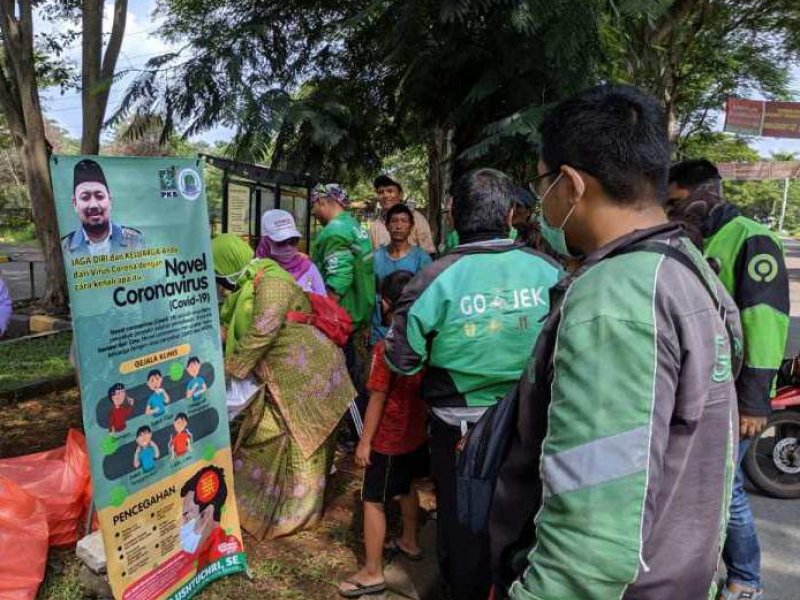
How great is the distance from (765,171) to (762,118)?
10153mm

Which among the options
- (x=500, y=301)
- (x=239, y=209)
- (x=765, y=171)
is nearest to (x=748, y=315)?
(x=500, y=301)

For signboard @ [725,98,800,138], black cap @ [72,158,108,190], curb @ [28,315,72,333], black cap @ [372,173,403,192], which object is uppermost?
signboard @ [725,98,800,138]

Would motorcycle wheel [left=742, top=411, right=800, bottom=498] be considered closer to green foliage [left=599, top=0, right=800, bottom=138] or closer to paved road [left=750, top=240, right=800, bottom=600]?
paved road [left=750, top=240, right=800, bottom=600]

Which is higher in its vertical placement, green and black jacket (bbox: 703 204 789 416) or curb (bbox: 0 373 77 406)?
green and black jacket (bbox: 703 204 789 416)

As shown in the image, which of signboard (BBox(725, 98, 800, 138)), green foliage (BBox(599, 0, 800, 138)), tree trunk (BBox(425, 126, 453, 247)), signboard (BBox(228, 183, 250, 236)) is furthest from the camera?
signboard (BBox(725, 98, 800, 138))

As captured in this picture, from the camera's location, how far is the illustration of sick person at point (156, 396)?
2.33 m

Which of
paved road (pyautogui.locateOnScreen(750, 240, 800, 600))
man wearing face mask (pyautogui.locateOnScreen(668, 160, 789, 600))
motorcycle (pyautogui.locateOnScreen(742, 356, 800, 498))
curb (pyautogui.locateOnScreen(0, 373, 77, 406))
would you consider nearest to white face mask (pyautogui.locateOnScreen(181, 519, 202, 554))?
man wearing face mask (pyautogui.locateOnScreen(668, 160, 789, 600))

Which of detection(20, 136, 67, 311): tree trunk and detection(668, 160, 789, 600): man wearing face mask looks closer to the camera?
detection(668, 160, 789, 600): man wearing face mask

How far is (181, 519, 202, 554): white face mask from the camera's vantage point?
2494 mm

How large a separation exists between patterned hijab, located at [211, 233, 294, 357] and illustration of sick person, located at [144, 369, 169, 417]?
2.01ft

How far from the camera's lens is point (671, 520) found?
102cm

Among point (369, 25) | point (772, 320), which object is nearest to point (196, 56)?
point (369, 25)

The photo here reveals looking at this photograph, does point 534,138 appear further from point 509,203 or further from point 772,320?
point 772,320

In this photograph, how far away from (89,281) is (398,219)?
2.28 m
